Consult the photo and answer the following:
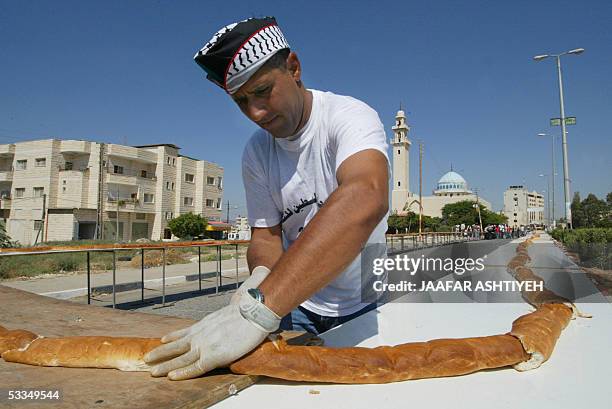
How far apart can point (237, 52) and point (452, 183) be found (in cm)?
13309

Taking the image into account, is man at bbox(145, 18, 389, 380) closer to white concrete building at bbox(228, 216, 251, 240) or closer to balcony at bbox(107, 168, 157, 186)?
white concrete building at bbox(228, 216, 251, 240)

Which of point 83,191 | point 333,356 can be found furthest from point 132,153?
point 333,356

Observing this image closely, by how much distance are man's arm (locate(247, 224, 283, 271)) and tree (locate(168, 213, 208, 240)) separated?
5305 centimetres

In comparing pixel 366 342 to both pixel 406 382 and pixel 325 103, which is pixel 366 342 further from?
pixel 325 103

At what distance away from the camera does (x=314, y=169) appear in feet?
6.29

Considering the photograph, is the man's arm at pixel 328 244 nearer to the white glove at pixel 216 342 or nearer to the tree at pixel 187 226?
the white glove at pixel 216 342

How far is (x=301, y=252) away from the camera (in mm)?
1199

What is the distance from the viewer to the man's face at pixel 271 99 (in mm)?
1518

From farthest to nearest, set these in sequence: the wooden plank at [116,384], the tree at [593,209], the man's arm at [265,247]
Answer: the tree at [593,209] < the man's arm at [265,247] < the wooden plank at [116,384]

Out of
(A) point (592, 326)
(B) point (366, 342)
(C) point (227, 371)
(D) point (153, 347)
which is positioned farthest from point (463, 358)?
(A) point (592, 326)

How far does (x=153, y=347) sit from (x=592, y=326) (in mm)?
1778

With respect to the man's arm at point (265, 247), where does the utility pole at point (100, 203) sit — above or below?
above

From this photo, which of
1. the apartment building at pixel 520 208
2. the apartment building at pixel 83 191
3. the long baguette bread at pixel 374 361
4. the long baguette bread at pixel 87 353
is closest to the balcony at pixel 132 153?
the apartment building at pixel 83 191

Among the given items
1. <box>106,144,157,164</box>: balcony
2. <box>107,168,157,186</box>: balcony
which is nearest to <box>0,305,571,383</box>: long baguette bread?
<box>107,168,157,186</box>: balcony
